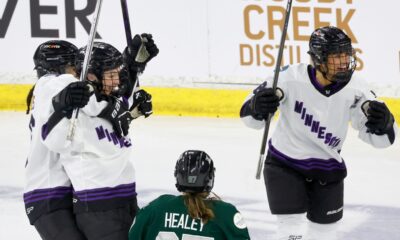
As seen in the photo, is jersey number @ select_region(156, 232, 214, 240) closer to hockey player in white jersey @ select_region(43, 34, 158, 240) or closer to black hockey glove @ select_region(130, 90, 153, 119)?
hockey player in white jersey @ select_region(43, 34, 158, 240)

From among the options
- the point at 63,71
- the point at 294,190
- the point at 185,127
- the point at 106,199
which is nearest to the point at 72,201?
the point at 106,199

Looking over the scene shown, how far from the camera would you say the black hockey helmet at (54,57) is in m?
3.67

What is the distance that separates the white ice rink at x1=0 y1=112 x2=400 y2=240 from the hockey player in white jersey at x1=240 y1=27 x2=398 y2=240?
24.5 inches

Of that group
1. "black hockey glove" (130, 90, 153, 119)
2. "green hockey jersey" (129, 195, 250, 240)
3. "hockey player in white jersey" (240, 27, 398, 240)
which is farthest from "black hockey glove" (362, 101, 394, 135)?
"green hockey jersey" (129, 195, 250, 240)

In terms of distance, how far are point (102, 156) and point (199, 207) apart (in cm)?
58

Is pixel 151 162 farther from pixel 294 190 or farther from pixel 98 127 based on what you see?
pixel 98 127

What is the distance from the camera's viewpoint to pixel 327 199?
420 centimetres

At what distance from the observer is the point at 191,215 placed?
296 centimetres

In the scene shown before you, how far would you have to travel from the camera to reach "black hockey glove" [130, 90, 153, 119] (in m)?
3.81

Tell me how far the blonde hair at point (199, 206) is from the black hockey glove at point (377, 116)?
116 cm

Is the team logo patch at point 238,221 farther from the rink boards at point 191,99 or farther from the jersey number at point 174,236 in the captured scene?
the rink boards at point 191,99

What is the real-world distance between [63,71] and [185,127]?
361 cm

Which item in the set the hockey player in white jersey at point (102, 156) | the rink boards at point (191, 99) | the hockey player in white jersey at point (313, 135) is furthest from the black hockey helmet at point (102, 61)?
the rink boards at point (191, 99)

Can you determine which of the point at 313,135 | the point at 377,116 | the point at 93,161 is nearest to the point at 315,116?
the point at 313,135
